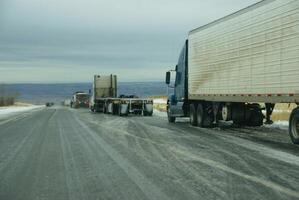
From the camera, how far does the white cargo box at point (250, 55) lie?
1697cm

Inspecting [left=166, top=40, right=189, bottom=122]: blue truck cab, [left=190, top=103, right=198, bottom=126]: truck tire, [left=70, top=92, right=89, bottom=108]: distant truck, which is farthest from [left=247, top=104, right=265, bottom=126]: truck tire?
[left=70, top=92, right=89, bottom=108]: distant truck

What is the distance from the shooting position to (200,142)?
1820 cm

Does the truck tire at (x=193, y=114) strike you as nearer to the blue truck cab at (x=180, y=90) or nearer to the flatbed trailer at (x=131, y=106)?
the blue truck cab at (x=180, y=90)

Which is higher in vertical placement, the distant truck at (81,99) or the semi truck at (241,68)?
the semi truck at (241,68)

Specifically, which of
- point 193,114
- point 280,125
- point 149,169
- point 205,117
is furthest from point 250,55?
point 149,169

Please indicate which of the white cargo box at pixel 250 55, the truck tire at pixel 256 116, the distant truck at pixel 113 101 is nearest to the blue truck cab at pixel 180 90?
the white cargo box at pixel 250 55

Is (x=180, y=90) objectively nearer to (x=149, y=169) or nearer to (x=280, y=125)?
(x=280, y=125)

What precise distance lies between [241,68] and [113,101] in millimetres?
26980

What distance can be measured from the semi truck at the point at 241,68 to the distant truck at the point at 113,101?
45.4 ft

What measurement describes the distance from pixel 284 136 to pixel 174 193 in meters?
12.2

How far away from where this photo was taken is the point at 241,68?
21.2m

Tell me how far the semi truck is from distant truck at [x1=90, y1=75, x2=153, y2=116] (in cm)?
1385

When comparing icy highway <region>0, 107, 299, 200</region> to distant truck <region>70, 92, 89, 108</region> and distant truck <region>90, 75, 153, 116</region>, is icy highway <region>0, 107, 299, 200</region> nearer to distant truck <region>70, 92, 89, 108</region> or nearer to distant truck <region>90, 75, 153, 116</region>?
distant truck <region>90, 75, 153, 116</region>

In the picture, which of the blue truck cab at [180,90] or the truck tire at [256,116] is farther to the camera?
the blue truck cab at [180,90]
